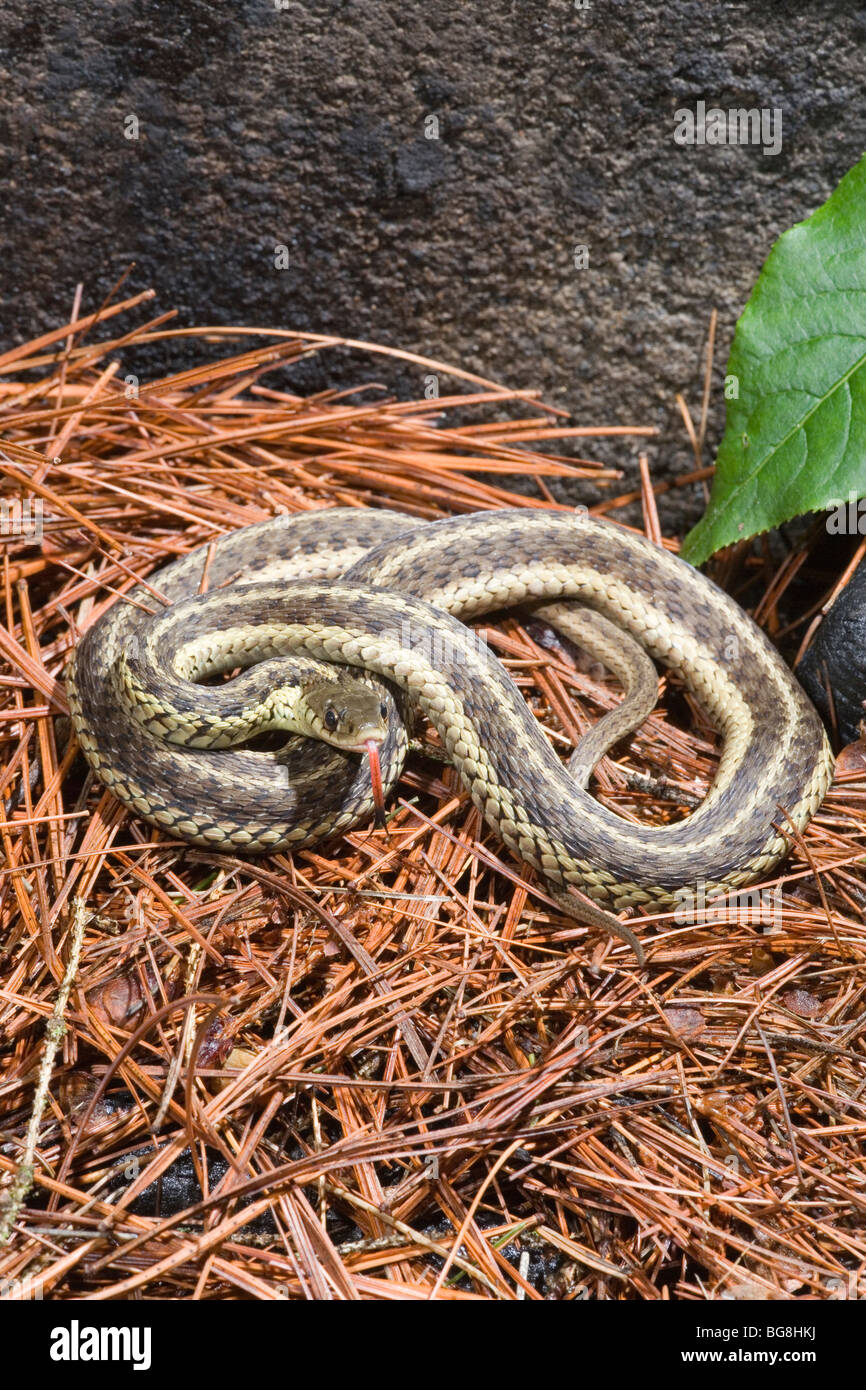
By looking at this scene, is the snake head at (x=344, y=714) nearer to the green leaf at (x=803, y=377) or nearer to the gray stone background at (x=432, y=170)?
the green leaf at (x=803, y=377)

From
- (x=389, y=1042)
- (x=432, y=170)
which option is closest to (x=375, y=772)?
(x=389, y=1042)

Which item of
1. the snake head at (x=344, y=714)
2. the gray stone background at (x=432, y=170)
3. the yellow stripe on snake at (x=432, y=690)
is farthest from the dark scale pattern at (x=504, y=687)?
the gray stone background at (x=432, y=170)

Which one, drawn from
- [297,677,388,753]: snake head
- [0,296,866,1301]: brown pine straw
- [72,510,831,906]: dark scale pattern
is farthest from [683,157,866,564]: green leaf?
[297,677,388,753]: snake head

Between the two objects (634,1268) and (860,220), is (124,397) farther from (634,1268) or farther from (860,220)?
(634,1268)

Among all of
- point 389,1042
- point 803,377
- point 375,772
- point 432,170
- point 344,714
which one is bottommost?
point 389,1042

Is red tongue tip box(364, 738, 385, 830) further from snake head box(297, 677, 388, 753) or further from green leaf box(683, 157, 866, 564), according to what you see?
green leaf box(683, 157, 866, 564)

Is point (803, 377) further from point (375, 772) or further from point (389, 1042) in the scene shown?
point (389, 1042)

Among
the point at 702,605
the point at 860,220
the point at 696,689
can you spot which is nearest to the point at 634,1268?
the point at 696,689
